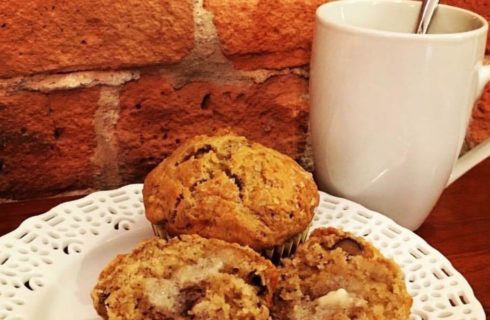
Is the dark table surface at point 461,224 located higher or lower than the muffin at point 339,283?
lower

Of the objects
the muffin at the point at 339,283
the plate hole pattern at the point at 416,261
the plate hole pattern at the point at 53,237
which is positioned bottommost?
the plate hole pattern at the point at 416,261

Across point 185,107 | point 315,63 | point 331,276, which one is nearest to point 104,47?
point 185,107

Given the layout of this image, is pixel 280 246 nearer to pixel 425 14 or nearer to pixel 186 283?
pixel 186 283

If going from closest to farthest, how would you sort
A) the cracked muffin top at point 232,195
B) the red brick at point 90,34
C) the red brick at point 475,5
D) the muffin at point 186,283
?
the muffin at point 186,283 → the cracked muffin top at point 232,195 → the red brick at point 90,34 → the red brick at point 475,5

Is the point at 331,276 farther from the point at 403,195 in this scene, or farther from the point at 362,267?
the point at 403,195

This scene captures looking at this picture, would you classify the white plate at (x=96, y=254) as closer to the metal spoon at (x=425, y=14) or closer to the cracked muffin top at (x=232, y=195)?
the cracked muffin top at (x=232, y=195)

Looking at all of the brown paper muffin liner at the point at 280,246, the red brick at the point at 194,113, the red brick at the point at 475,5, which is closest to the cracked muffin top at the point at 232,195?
the brown paper muffin liner at the point at 280,246

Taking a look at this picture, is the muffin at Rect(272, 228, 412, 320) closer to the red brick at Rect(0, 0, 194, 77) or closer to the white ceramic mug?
the white ceramic mug
